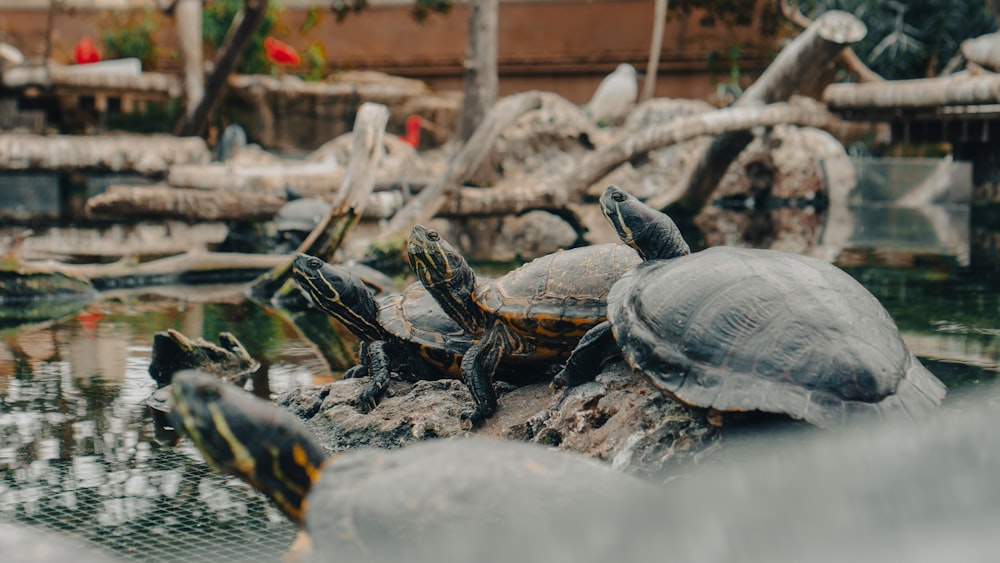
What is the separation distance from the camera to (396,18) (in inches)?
872

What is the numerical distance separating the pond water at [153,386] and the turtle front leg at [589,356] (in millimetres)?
1002

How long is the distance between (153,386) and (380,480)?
9.42ft

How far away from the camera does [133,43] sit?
62.1 feet

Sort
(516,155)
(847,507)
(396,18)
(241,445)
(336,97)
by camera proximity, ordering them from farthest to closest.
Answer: (396,18) < (336,97) < (516,155) < (241,445) < (847,507)

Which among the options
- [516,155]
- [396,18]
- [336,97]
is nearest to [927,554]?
[516,155]

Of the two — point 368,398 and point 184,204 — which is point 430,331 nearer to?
point 368,398

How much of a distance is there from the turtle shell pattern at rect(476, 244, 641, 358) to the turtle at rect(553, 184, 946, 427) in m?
0.26

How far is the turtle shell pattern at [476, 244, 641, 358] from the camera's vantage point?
3.23 metres

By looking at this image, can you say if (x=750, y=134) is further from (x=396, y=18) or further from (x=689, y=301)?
(x=396, y=18)

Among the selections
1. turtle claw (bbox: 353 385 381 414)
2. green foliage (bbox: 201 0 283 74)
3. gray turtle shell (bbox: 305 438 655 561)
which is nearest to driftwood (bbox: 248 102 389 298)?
turtle claw (bbox: 353 385 381 414)

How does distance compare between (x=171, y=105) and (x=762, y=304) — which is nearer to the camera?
(x=762, y=304)

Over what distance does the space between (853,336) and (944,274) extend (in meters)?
5.55

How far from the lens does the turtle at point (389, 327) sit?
142 inches

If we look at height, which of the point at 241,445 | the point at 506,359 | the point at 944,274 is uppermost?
the point at 241,445
